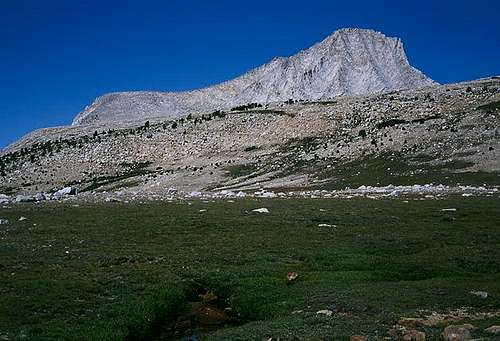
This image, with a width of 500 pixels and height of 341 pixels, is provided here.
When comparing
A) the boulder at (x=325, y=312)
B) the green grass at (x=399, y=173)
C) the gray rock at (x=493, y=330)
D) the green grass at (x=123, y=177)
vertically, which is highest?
the green grass at (x=123, y=177)

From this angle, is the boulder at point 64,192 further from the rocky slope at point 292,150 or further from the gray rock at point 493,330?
the gray rock at point 493,330

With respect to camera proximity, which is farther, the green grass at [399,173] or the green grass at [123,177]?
the green grass at [123,177]

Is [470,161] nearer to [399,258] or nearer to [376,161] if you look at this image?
[376,161]

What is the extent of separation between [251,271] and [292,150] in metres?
89.0

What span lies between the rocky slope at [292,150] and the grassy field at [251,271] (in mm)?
33900

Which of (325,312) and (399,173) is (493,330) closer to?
(325,312)

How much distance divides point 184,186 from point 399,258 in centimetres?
6912

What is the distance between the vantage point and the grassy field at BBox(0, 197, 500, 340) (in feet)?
60.6

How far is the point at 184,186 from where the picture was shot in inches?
3696

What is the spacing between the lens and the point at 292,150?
114 m

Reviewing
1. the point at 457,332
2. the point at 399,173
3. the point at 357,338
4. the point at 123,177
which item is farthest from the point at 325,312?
the point at 123,177

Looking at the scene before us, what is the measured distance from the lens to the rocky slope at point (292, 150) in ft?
263

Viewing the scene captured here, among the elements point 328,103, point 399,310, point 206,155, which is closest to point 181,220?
point 399,310

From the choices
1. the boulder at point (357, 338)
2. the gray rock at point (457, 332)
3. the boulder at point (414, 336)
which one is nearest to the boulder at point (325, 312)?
the boulder at point (357, 338)
